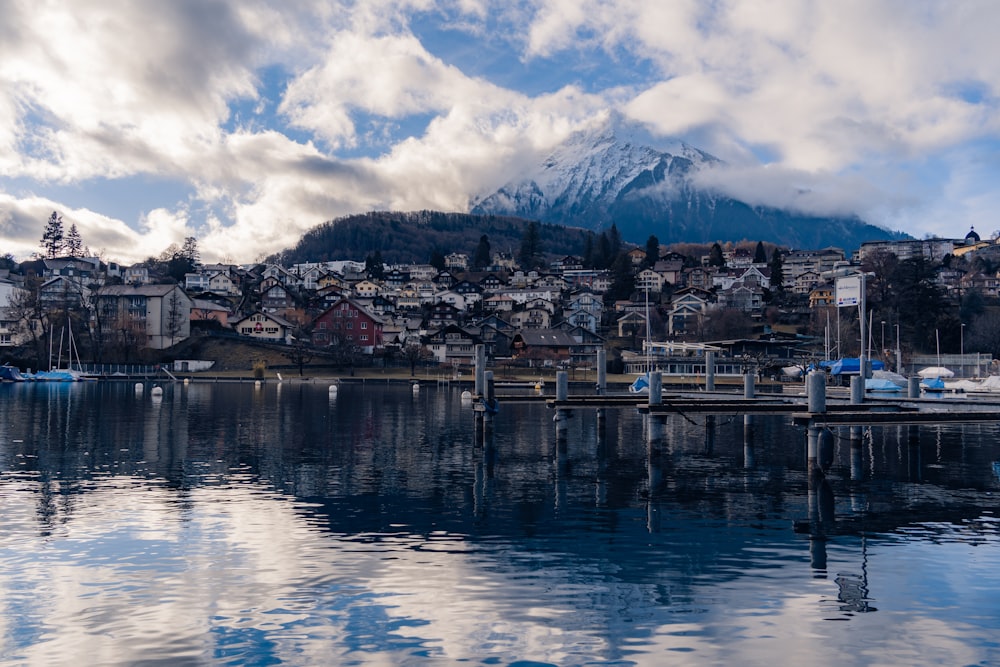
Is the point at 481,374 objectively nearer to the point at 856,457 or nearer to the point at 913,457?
the point at 856,457

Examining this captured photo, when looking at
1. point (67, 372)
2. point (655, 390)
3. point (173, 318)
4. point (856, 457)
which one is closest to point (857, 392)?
point (856, 457)

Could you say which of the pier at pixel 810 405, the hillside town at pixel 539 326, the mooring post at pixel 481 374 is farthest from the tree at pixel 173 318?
the pier at pixel 810 405

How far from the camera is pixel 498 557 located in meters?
20.5

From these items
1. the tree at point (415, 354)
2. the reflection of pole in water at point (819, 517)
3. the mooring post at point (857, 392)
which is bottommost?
the reflection of pole in water at point (819, 517)

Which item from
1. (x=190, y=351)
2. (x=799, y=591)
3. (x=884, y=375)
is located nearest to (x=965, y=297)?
(x=884, y=375)

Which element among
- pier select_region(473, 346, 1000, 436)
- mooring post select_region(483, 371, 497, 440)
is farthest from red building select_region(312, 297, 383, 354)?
mooring post select_region(483, 371, 497, 440)

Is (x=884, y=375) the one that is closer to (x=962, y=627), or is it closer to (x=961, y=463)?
(x=961, y=463)

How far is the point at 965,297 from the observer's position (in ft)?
521

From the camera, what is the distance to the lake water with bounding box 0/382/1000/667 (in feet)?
48.1

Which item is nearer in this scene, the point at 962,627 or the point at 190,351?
the point at 962,627

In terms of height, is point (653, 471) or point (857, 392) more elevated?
point (857, 392)

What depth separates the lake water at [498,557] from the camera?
1467 cm

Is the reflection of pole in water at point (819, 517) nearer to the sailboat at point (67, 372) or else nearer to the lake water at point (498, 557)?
the lake water at point (498, 557)

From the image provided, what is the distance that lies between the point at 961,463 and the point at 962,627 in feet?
86.1
